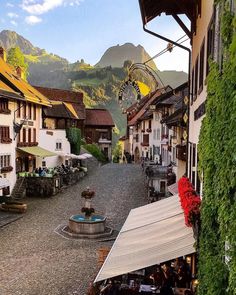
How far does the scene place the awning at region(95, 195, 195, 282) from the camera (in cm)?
848

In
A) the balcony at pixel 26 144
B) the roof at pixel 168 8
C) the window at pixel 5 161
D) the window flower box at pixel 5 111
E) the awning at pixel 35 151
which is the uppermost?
the roof at pixel 168 8

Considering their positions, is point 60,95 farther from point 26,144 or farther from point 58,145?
point 26,144

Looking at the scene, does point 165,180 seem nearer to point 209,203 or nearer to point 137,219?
point 137,219

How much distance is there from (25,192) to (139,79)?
20.6 meters

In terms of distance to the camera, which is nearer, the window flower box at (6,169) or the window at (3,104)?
the window flower box at (6,169)

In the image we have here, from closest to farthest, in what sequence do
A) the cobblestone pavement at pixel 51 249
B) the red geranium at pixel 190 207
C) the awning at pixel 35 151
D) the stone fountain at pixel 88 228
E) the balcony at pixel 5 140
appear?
the red geranium at pixel 190 207, the cobblestone pavement at pixel 51 249, the stone fountain at pixel 88 228, the balcony at pixel 5 140, the awning at pixel 35 151

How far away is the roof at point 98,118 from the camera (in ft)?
224

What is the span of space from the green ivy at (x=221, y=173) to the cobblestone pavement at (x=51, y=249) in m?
8.42

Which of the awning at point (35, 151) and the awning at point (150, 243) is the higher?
the awning at point (35, 151)

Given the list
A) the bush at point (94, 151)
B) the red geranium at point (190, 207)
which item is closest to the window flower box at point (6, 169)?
the red geranium at point (190, 207)

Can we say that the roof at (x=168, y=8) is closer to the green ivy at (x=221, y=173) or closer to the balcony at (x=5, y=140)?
the green ivy at (x=221, y=173)

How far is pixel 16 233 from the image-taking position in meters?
21.5

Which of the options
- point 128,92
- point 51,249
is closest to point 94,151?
point 51,249

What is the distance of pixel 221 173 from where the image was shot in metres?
5.42
